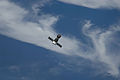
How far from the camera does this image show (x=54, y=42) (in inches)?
5551

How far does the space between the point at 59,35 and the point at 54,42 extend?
185 inches

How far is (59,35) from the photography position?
137250mm
